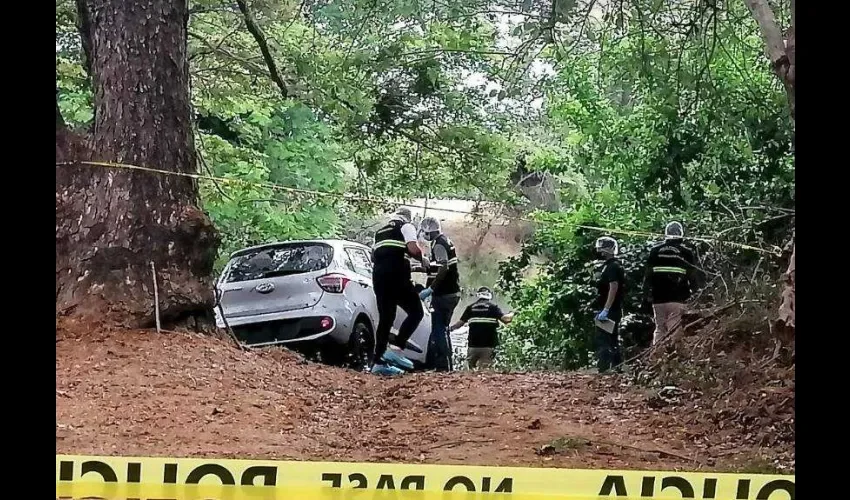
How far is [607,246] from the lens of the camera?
2.27 m

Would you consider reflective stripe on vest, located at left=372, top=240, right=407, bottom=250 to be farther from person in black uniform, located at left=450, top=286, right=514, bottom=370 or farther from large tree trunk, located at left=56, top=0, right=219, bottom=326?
large tree trunk, located at left=56, top=0, right=219, bottom=326

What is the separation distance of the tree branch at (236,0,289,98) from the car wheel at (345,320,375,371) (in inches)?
27.9

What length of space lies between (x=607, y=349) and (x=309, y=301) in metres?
0.84

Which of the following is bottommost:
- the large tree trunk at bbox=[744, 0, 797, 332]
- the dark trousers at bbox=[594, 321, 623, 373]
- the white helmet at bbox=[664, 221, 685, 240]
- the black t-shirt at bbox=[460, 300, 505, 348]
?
the dark trousers at bbox=[594, 321, 623, 373]

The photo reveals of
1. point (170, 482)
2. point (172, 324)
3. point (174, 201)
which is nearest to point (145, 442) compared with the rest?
point (170, 482)

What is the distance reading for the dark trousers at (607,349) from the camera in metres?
2.26

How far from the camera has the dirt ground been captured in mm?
2189

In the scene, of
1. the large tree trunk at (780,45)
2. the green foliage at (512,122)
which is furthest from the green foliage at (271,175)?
the large tree trunk at (780,45)

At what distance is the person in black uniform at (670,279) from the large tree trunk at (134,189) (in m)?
1.23

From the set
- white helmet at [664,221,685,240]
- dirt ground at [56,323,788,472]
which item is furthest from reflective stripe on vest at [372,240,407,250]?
white helmet at [664,221,685,240]

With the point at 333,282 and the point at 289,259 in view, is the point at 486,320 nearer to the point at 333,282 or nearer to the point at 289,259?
the point at 333,282

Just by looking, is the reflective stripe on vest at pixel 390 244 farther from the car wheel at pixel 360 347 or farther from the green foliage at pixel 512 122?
the car wheel at pixel 360 347

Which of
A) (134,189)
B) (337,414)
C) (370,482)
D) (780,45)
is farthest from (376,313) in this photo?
(780,45)
